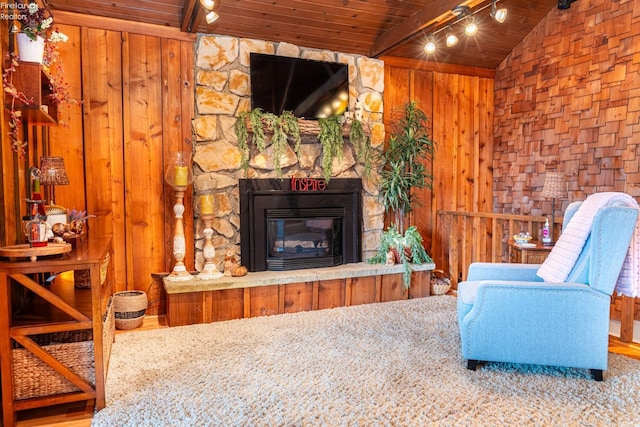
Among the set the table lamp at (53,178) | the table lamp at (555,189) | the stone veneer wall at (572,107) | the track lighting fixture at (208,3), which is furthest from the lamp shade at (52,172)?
the stone veneer wall at (572,107)

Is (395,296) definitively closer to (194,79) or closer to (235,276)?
(235,276)

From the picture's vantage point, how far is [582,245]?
8.29ft

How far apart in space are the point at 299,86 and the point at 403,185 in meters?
1.40

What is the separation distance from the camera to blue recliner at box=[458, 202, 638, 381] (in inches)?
92.6

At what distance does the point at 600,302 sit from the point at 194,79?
345cm

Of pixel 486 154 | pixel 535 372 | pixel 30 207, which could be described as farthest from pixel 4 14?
pixel 486 154

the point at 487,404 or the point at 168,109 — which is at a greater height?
the point at 168,109

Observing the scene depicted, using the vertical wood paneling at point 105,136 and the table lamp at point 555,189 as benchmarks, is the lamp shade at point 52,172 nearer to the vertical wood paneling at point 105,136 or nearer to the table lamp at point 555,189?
the vertical wood paneling at point 105,136

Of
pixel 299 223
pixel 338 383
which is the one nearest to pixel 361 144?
pixel 299 223

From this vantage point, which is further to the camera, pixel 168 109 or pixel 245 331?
pixel 168 109

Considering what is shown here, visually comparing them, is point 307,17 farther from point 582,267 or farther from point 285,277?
point 582,267

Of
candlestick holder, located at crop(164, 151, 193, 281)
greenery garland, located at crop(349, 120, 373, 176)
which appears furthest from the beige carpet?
greenery garland, located at crop(349, 120, 373, 176)

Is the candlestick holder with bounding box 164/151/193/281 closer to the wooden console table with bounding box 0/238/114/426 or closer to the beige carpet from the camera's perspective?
the beige carpet

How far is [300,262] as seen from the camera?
13.2 ft
